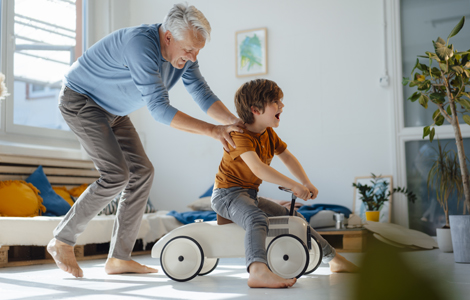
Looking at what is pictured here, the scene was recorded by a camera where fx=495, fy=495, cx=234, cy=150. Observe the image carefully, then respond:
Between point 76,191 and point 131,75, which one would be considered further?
point 76,191

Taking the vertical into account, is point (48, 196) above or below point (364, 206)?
above

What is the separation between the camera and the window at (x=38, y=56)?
4059mm

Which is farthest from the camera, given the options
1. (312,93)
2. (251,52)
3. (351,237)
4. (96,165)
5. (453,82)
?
(251,52)

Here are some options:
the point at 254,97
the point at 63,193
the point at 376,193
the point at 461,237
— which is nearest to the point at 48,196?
the point at 63,193

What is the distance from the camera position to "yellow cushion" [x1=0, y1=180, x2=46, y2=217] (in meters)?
3.09

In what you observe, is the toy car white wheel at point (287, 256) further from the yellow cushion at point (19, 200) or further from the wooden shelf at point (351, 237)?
the yellow cushion at point (19, 200)

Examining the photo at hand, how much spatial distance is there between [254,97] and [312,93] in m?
2.54

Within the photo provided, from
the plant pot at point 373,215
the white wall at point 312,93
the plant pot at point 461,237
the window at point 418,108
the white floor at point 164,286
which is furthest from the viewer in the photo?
the white wall at point 312,93

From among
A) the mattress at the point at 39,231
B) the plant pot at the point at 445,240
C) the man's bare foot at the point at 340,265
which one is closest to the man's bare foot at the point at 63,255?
the mattress at the point at 39,231

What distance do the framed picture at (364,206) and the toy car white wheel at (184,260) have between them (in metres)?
2.26

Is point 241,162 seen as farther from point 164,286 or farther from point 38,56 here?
point 38,56

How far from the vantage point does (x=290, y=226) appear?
76.9 inches

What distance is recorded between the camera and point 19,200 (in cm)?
318

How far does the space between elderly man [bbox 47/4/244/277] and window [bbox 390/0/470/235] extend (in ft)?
7.81
